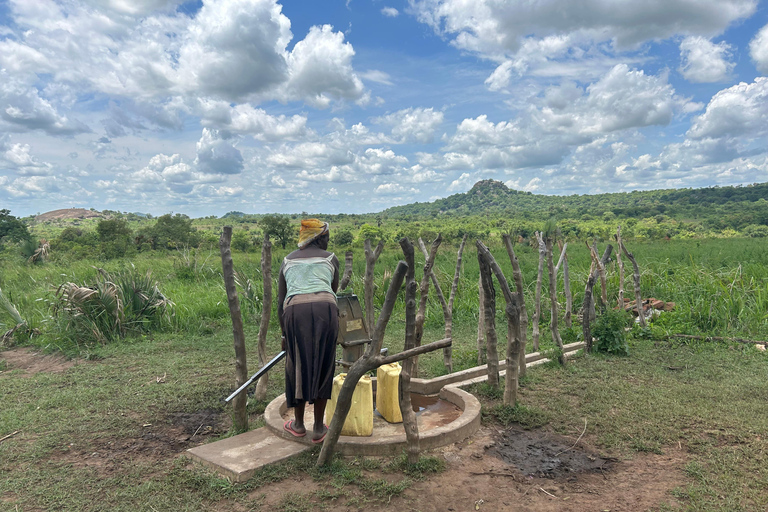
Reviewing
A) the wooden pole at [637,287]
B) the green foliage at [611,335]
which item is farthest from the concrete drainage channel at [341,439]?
the wooden pole at [637,287]

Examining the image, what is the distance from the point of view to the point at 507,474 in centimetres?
302

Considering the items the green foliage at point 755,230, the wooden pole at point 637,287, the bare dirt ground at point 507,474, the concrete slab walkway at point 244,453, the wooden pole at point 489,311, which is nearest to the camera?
the bare dirt ground at point 507,474

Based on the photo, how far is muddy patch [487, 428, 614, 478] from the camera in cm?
310

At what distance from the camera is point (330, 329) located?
317 cm

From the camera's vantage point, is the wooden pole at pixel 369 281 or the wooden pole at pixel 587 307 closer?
the wooden pole at pixel 369 281

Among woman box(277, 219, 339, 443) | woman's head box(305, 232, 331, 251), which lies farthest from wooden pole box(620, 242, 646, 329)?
woman box(277, 219, 339, 443)

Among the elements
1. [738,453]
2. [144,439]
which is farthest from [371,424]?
[738,453]

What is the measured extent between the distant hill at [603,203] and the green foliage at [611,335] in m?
28.4

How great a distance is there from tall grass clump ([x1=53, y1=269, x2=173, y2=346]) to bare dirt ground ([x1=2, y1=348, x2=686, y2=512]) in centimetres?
371

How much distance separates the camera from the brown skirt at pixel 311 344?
312cm

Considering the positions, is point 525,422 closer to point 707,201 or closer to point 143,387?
point 143,387

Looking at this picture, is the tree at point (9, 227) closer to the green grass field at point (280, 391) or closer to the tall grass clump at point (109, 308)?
the green grass field at point (280, 391)

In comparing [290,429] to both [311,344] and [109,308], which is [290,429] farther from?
[109,308]

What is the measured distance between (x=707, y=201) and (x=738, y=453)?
53049mm
